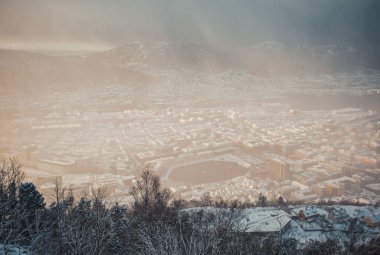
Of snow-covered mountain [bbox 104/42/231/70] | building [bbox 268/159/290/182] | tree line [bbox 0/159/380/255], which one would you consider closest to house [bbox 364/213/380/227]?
tree line [bbox 0/159/380/255]

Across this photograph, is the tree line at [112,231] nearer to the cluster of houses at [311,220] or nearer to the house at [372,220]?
the cluster of houses at [311,220]

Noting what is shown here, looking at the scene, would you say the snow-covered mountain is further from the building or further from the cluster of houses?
the cluster of houses

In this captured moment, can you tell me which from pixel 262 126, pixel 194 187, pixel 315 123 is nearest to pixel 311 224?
pixel 194 187


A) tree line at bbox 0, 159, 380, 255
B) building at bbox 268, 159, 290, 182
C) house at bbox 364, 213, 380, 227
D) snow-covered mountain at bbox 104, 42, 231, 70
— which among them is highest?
snow-covered mountain at bbox 104, 42, 231, 70

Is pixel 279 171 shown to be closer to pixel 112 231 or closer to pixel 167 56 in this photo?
pixel 112 231

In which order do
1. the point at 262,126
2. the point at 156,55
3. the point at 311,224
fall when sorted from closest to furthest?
the point at 311,224
the point at 262,126
the point at 156,55

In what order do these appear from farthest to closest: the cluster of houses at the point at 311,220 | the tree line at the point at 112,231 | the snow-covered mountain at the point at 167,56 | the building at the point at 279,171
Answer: the snow-covered mountain at the point at 167,56 → the building at the point at 279,171 → the cluster of houses at the point at 311,220 → the tree line at the point at 112,231

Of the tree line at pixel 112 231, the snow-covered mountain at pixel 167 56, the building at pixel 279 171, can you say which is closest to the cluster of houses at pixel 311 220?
the tree line at pixel 112 231

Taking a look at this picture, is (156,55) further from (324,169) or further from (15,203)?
(15,203)
